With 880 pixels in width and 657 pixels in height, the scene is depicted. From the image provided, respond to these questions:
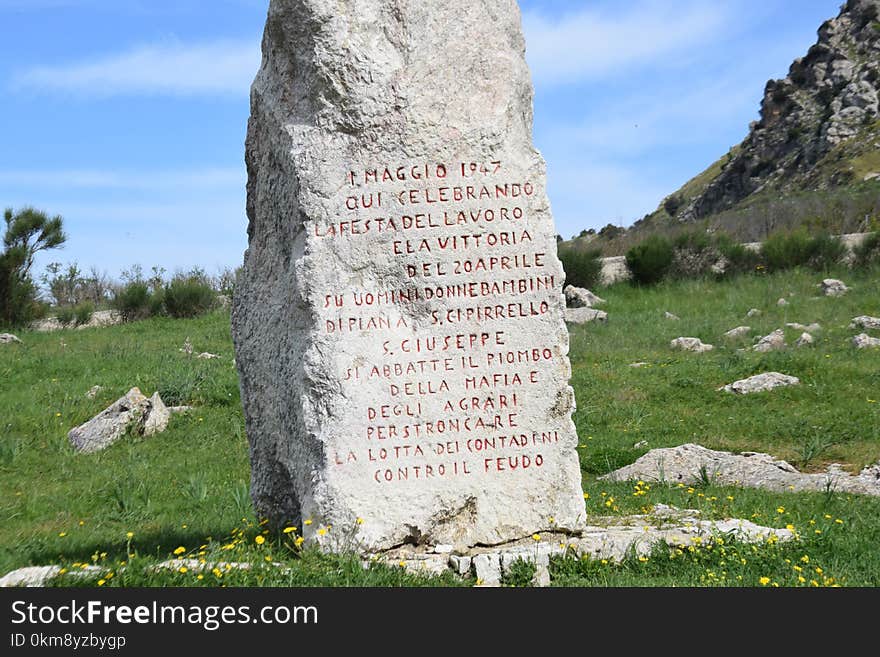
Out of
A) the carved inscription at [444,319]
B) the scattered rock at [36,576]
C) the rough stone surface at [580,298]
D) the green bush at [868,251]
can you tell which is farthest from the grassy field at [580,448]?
the green bush at [868,251]

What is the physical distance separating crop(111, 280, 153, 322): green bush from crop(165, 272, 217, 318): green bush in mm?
505

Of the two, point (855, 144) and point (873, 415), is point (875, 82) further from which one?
point (873, 415)

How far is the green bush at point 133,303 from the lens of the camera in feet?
69.5

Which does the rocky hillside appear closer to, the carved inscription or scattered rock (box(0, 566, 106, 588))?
the carved inscription

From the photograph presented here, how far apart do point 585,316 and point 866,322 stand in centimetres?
498

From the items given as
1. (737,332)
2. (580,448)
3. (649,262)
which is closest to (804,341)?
(737,332)

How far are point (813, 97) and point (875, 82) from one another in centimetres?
555

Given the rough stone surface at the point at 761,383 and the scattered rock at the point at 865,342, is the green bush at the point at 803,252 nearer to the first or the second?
the scattered rock at the point at 865,342

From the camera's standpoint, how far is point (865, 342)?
1338 cm

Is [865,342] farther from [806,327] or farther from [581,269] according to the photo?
[581,269]

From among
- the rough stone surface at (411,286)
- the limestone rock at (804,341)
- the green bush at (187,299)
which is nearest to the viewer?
the rough stone surface at (411,286)

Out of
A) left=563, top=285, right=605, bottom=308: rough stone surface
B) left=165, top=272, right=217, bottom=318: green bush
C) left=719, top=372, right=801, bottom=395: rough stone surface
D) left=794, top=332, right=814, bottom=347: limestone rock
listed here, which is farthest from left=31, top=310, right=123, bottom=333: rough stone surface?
left=794, top=332, right=814, bottom=347: limestone rock

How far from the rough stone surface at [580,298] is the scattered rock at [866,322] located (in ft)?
18.2

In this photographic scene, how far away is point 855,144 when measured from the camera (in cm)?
4584
